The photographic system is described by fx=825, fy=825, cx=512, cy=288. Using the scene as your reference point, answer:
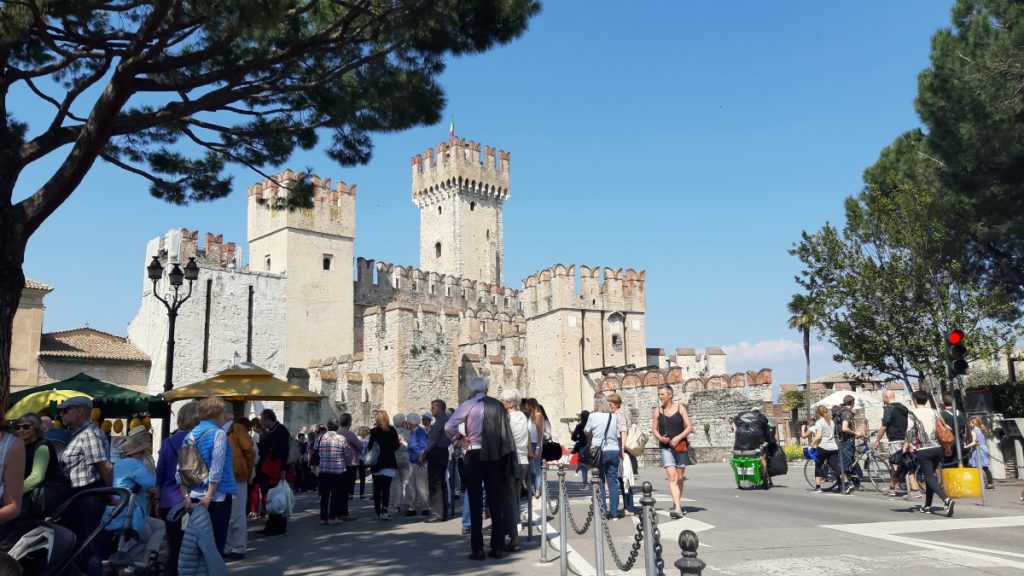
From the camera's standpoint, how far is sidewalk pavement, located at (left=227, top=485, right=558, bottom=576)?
7.77 m

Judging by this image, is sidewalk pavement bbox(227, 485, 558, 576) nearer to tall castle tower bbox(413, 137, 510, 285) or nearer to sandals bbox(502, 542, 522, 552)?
sandals bbox(502, 542, 522, 552)

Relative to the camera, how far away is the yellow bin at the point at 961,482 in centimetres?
1045

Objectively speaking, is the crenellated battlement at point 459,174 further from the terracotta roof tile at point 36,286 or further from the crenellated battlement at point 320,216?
the terracotta roof tile at point 36,286

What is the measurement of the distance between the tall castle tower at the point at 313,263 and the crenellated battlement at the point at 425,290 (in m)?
2.85

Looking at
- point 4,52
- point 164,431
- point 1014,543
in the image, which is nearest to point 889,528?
point 1014,543

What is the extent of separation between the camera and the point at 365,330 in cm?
3672

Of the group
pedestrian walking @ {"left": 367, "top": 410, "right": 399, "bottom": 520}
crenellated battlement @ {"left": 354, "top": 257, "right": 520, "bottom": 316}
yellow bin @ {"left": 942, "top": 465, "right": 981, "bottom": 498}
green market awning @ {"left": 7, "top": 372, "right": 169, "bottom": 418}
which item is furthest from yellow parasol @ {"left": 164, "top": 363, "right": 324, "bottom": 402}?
crenellated battlement @ {"left": 354, "top": 257, "right": 520, "bottom": 316}

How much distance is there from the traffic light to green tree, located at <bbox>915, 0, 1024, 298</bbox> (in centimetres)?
608

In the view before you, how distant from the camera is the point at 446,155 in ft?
195

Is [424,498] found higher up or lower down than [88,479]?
lower down

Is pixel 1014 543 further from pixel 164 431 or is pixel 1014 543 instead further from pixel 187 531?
pixel 164 431

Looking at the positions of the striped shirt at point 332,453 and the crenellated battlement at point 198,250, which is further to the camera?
the crenellated battlement at point 198,250

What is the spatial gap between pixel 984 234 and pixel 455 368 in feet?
73.7

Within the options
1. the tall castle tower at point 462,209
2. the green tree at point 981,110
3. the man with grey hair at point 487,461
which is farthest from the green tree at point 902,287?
the tall castle tower at point 462,209
